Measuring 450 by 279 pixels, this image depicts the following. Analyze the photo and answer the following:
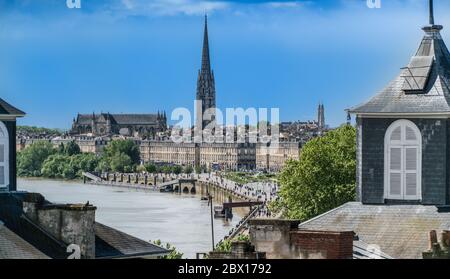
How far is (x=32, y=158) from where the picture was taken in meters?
35.4

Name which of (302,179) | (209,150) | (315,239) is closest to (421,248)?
(315,239)

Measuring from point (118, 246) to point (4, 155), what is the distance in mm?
904

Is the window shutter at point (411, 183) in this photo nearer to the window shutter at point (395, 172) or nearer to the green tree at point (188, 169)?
the window shutter at point (395, 172)

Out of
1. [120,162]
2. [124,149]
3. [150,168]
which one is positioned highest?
[124,149]

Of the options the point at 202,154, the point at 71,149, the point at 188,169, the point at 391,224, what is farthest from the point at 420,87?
the point at 202,154

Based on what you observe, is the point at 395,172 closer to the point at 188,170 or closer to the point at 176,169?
the point at 188,170

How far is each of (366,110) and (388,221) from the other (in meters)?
0.64

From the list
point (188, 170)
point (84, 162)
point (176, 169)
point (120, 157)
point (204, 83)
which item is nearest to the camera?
point (204, 83)

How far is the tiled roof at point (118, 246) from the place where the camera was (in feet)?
23.2

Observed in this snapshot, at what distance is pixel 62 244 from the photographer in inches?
258

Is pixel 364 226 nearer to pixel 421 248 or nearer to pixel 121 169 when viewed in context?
pixel 421 248

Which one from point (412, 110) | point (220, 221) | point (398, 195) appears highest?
point (412, 110)

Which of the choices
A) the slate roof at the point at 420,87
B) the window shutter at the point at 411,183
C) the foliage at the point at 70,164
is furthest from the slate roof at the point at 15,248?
the foliage at the point at 70,164

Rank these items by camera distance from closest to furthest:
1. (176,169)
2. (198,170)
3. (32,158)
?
(32,158) < (198,170) < (176,169)
